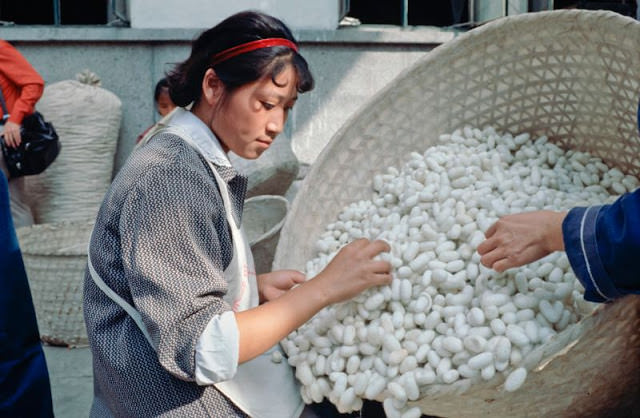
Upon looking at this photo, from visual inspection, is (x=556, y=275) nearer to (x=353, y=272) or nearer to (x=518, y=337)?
(x=518, y=337)

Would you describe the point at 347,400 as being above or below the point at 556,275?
below

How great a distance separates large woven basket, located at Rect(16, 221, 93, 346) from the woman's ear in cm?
180

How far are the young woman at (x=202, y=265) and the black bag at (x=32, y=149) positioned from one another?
216 cm

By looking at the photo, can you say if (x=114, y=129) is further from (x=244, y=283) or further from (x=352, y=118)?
(x=244, y=283)

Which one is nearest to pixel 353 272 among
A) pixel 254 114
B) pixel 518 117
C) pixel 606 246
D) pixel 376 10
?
pixel 254 114

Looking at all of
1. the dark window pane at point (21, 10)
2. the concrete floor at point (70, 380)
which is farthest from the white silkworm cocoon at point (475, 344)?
the dark window pane at point (21, 10)

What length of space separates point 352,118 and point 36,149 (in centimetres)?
196

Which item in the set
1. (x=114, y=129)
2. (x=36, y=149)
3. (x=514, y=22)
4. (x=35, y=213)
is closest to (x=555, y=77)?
(x=514, y=22)

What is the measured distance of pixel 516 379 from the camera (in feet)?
3.49

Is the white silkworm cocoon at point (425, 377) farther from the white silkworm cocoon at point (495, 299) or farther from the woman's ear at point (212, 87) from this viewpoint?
the woman's ear at point (212, 87)

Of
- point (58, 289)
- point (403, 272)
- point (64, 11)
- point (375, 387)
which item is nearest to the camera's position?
point (375, 387)

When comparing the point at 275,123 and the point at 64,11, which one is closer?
the point at 275,123

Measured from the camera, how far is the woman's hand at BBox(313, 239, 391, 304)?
119 centimetres

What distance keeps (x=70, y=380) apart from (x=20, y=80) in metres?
1.45
